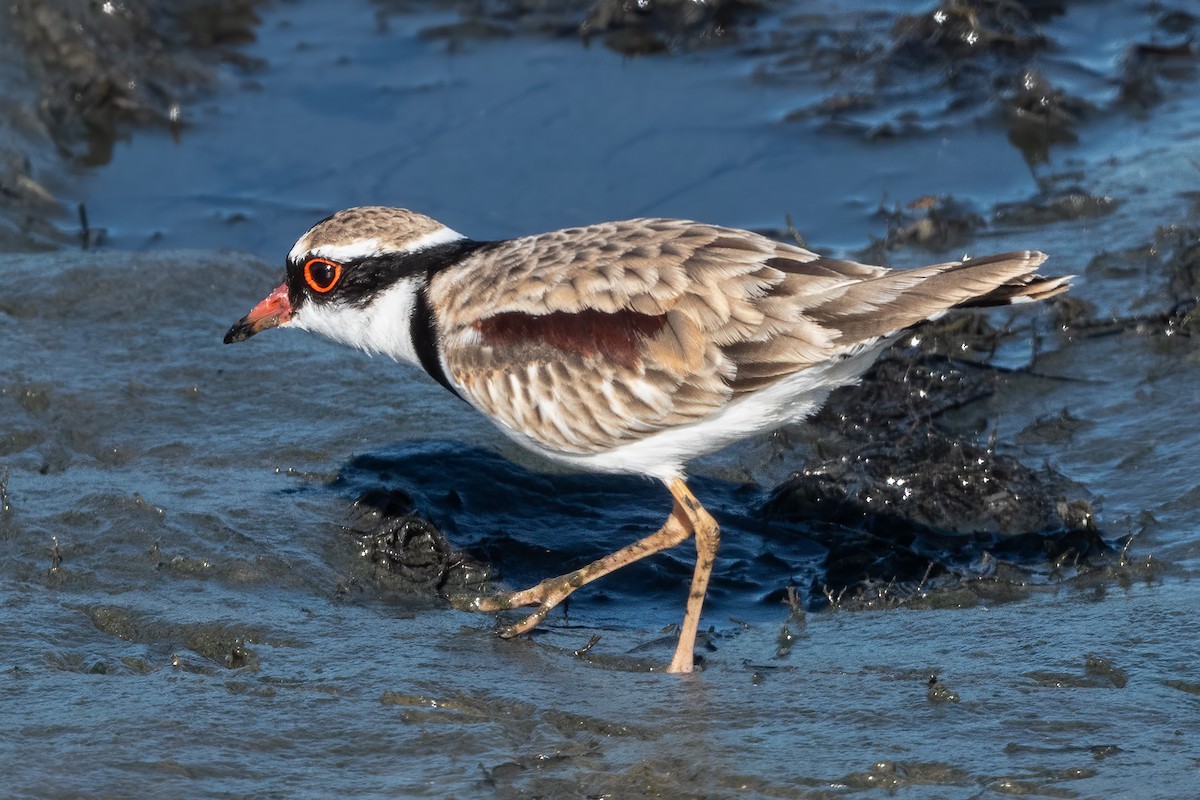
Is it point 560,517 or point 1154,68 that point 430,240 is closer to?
point 560,517

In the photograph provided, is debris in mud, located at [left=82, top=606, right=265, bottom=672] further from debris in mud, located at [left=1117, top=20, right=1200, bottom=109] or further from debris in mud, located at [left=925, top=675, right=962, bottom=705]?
debris in mud, located at [left=1117, top=20, right=1200, bottom=109]

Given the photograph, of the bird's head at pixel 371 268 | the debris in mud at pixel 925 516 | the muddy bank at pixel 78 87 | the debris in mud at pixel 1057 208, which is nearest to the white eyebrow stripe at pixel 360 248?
the bird's head at pixel 371 268

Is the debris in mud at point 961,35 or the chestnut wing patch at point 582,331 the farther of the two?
the debris in mud at point 961,35

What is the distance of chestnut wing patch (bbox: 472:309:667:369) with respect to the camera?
5938 millimetres

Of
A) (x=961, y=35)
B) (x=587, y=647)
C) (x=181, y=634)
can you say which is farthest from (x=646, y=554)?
(x=961, y=35)

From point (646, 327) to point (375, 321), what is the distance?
138 centimetres

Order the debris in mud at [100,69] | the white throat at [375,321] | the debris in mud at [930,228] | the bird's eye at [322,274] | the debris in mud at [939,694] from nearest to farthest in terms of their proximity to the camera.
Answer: the debris in mud at [939,694] → the white throat at [375,321] → the bird's eye at [322,274] → the debris in mud at [930,228] → the debris in mud at [100,69]

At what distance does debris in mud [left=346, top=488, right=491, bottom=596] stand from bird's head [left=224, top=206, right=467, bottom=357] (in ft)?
2.63

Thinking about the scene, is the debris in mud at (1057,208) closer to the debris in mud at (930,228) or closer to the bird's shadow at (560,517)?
the debris in mud at (930,228)

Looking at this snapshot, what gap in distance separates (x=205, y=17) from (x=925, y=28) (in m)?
6.78

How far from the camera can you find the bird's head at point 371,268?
21.3 feet

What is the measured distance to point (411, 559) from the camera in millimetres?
6551

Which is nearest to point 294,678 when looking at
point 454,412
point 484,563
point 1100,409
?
point 484,563

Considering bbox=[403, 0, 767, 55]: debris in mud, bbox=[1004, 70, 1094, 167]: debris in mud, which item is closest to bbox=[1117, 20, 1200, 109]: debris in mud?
bbox=[1004, 70, 1094, 167]: debris in mud
